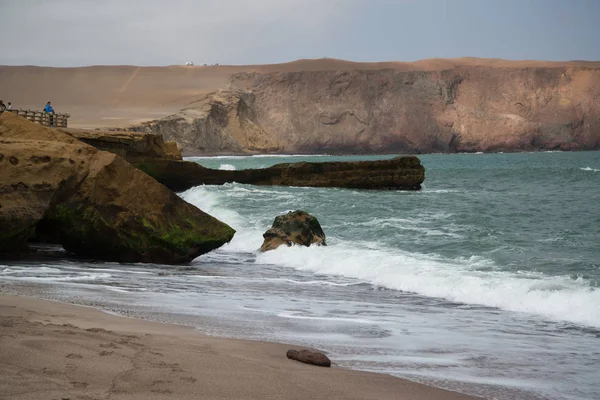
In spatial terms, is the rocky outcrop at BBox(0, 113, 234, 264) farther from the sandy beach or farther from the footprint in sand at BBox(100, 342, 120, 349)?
the footprint in sand at BBox(100, 342, 120, 349)

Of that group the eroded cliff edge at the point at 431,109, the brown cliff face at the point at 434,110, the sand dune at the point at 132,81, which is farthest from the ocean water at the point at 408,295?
the sand dune at the point at 132,81

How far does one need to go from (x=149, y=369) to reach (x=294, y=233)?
36.1 feet

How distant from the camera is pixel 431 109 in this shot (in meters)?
143

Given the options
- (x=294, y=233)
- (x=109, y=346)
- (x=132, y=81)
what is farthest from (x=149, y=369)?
(x=132, y=81)

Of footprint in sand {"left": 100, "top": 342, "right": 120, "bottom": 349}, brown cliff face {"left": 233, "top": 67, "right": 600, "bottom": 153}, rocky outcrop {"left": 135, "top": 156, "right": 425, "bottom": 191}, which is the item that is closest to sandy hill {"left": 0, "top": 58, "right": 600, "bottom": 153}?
brown cliff face {"left": 233, "top": 67, "right": 600, "bottom": 153}

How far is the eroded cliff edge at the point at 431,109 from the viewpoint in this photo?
455ft

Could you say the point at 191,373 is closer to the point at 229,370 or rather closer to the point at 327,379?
the point at 229,370

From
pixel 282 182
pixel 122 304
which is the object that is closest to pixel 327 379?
pixel 122 304

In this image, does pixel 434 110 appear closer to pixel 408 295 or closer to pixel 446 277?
pixel 446 277

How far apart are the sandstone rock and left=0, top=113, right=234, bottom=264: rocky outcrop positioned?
6.75m

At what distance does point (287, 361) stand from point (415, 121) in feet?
449

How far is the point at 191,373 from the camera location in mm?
5129

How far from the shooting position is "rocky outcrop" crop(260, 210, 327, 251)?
16.0 meters

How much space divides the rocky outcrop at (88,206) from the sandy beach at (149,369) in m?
5.15
